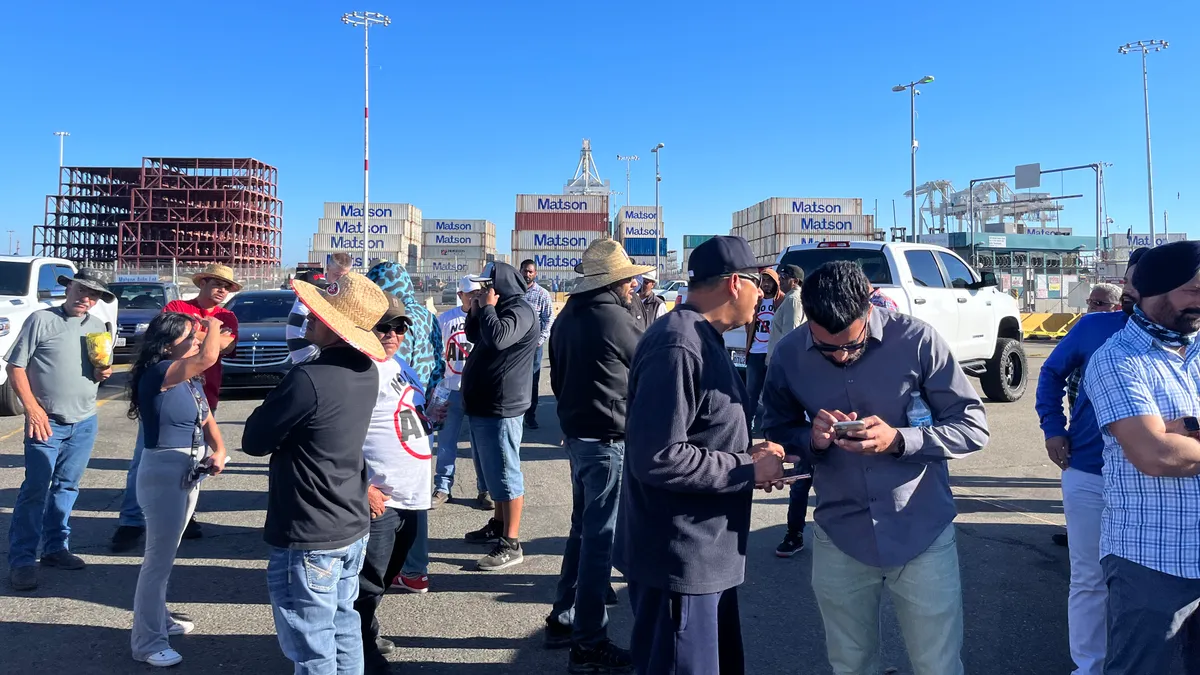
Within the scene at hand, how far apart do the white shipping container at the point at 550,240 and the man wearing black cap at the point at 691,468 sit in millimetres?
63699

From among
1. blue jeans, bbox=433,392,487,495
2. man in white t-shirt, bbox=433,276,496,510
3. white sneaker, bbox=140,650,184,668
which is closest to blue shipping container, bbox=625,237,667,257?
man in white t-shirt, bbox=433,276,496,510

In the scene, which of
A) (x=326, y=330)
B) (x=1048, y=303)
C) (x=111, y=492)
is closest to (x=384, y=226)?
(x=1048, y=303)

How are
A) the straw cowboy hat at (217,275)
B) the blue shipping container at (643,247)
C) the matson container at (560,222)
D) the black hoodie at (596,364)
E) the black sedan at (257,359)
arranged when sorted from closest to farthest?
the black hoodie at (596,364) → the straw cowboy hat at (217,275) → the black sedan at (257,359) → the matson container at (560,222) → the blue shipping container at (643,247)

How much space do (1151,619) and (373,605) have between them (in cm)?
285

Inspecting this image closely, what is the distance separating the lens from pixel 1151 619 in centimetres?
219

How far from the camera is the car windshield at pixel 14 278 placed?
1052cm

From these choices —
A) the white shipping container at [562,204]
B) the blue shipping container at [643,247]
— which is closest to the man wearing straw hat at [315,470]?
the white shipping container at [562,204]

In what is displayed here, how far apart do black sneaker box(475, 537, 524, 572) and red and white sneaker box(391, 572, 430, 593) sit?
40cm

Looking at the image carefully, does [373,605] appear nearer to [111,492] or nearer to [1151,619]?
[1151,619]

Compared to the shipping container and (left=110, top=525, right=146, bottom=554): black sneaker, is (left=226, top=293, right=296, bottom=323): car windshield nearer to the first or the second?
(left=110, top=525, right=146, bottom=554): black sneaker

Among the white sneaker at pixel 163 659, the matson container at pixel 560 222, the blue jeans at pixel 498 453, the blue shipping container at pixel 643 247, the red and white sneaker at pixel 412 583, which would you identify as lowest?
the white sneaker at pixel 163 659

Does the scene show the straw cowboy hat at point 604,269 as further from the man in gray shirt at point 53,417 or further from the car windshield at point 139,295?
the car windshield at point 139,295

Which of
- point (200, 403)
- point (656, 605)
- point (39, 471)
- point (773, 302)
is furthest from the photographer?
point (773, 302)

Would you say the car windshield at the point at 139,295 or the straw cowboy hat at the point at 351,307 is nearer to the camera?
the straw cowboy hat at the point at 351,307
